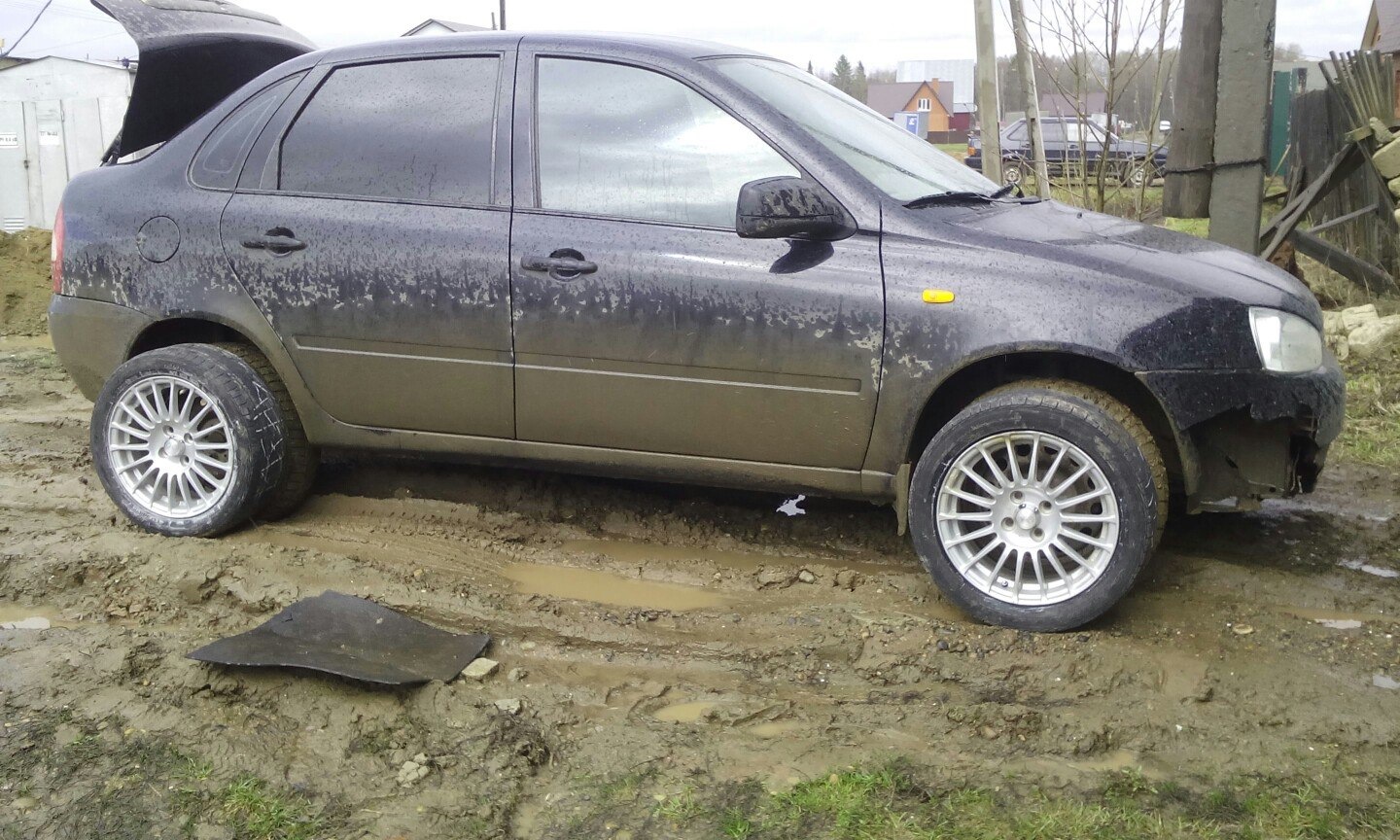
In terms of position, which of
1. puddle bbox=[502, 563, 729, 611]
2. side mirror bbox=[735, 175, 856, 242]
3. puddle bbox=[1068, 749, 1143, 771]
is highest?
side mirror bbox=[735, 175, 856, 242]

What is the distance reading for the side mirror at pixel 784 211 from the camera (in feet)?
12.1

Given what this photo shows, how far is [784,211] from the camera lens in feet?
12.2

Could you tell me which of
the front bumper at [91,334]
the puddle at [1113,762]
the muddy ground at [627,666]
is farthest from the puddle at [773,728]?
the front bumper at [91,334]

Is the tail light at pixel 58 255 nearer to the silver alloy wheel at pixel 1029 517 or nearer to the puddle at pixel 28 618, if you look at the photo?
the puddle at pixel 28 618

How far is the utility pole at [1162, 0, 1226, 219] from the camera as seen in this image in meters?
6.58

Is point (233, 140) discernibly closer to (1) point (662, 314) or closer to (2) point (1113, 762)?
(1) point (662, 314)

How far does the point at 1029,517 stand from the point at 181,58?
399cm

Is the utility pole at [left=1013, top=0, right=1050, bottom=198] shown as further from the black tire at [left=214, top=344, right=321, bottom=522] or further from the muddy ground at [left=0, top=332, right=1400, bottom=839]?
the black tire at [left=214, top=344, right=321, bottom=522]

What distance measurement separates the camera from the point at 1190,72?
6.66 metres

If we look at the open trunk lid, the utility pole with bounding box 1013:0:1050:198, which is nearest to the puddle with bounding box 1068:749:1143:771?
the open trunk lid

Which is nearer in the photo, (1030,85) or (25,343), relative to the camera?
(1030,85)

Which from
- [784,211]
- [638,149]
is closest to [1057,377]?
[784,211]

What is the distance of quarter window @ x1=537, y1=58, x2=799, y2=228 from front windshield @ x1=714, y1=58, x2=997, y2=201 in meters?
0.22

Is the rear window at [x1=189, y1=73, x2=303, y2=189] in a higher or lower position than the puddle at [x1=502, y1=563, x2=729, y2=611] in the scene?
higher
